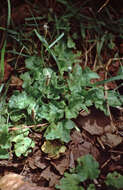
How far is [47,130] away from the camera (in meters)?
1.79

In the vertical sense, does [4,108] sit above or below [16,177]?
above

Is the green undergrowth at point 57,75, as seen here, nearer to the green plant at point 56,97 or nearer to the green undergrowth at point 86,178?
the green plant at point 56,97

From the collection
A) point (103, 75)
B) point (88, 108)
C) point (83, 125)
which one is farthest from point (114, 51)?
point (83, 125)

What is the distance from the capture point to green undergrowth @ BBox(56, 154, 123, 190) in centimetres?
149

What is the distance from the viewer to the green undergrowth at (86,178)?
149 cm

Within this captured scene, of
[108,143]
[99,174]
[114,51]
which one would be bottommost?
[99,174]

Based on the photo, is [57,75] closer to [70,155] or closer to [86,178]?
[70,155]

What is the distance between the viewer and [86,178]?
60.2 inches

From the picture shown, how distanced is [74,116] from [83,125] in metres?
0.15

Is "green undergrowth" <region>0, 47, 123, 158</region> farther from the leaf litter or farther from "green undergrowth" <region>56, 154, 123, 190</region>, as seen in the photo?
"green undergrowth" <region>56, 154, 123, 190</region>

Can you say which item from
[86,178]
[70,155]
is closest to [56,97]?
[70,155]

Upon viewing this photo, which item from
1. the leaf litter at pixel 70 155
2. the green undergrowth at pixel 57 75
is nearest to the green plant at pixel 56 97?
the green undergrowth at pixel 57 75

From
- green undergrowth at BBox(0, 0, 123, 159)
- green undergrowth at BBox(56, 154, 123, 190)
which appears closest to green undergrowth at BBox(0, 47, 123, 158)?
green undergrowth at BBox(0, 0, 123, 159)

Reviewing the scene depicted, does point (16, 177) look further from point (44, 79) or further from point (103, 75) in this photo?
point (103, 75)
